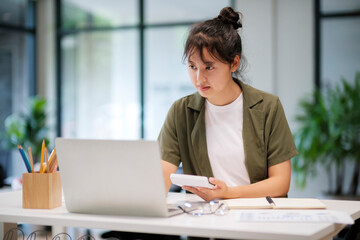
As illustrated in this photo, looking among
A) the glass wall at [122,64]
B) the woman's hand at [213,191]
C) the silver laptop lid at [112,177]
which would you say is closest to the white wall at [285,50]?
the glass wall at [122,64]

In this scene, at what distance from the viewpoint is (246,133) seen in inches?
73.9

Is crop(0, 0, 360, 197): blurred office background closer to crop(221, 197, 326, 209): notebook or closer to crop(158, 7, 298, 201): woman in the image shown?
crop(158, 7, 298, 201): woman

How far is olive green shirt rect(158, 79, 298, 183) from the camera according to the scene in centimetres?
185

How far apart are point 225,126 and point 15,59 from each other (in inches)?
213

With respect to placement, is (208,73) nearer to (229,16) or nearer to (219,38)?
(219,38)

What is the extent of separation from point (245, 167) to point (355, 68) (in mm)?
3962

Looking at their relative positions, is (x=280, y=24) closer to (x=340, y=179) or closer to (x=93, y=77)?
(x=340, y=179)

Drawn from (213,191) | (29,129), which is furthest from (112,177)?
(29,129)

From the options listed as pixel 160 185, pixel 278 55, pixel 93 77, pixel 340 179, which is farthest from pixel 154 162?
pixel 93 77

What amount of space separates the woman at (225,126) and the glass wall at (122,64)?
4.19 m

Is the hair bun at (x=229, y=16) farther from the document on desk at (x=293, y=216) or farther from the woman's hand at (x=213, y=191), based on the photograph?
the document on desk at (x=293, y=216)

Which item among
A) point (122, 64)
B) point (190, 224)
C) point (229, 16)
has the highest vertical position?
point (122, 64)

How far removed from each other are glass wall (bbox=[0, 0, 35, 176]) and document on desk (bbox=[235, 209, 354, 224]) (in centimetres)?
551

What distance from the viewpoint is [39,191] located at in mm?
1525
